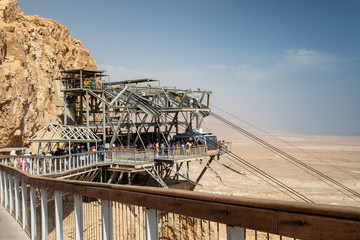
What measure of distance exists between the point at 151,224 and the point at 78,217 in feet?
5.51

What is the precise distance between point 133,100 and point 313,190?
26433 mm

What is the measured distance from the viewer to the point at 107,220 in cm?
378

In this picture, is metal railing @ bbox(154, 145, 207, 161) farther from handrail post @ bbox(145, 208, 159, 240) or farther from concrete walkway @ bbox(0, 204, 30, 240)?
handrail post @ bbox(145, 208, 159, 240)

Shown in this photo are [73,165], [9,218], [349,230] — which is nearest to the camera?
[349,230]

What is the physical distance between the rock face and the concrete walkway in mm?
15542

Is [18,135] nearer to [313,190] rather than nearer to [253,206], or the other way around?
[253,206]

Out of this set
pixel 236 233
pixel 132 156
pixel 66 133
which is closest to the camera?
pixel 236 233

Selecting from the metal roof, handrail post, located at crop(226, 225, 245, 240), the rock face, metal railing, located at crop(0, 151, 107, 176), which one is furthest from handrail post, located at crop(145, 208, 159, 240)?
the rock face

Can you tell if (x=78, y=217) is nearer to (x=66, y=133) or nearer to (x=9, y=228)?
(x=9, y=228)

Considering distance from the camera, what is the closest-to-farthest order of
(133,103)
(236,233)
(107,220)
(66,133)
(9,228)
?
(236,233) → (107,220) → (9,228) → (66,133) → (133,103)

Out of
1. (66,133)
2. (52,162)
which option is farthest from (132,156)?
(52,162)

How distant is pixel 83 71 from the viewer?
89.4 ft

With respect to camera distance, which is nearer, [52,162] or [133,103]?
[52,162]

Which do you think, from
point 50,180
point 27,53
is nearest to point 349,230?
point 50,180
